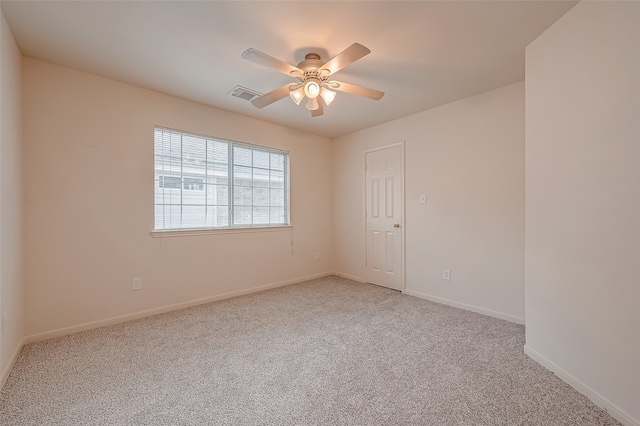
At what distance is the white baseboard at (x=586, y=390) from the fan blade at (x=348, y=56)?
8.12ft

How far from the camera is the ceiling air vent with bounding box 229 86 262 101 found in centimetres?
286

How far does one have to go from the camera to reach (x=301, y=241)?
14.5 ft

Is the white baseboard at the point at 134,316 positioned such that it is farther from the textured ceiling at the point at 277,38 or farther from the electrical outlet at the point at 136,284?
the textured ceiling at the point at 277,38

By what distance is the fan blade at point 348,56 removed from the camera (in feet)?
5.73

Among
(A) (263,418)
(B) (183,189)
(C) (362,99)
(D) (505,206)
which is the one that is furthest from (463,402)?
(B) (183,189)

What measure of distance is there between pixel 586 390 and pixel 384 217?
2706 millimetres

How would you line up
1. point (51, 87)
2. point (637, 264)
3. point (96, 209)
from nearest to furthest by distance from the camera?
point (637, 264) < point (51, 87) < point (96, 209)

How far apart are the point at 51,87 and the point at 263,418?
3.20 m

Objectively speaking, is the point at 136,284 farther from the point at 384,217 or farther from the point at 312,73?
the point at 384,217

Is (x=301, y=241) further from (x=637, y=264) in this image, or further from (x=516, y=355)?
(x=637, y=264)

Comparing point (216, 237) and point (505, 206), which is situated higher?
point (505, 206)

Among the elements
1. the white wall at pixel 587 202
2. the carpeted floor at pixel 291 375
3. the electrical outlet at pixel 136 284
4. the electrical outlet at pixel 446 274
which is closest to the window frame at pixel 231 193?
the electrical outlet at pixel 136 284

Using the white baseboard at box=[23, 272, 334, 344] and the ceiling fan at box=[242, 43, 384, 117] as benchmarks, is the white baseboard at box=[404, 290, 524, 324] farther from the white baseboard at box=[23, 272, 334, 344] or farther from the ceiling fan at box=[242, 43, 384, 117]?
the ceiling fan at box=[242, 43, 384, 117]

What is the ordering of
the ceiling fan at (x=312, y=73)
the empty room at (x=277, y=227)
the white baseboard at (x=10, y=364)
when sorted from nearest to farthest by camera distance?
the empty room at (x=277, y=227) < the white baseboard at (x=10, y=364) < the ceiling fan at (x=312, y=73)
